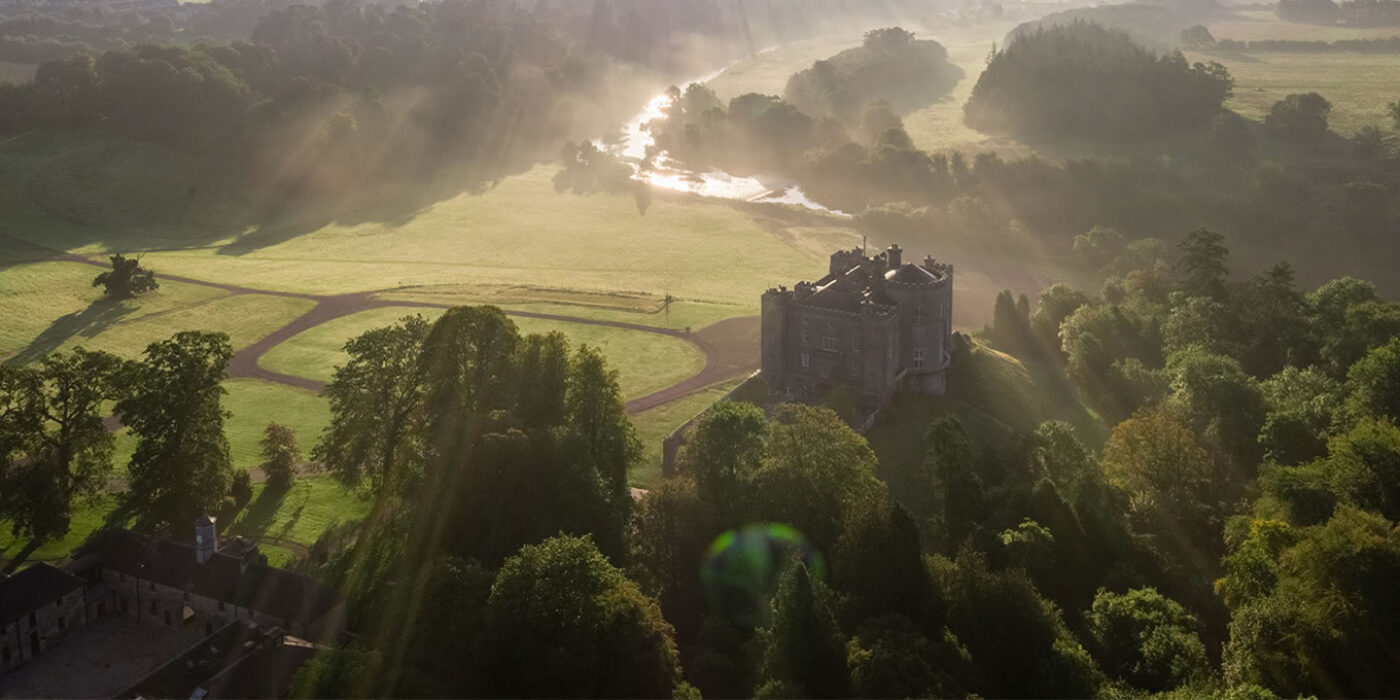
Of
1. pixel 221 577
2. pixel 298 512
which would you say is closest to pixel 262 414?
pixel 298 512

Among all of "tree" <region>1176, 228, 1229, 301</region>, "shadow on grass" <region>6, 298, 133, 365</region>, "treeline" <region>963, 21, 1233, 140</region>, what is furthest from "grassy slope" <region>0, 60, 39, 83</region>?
"tree" <region>1176, 228, 1229, 301</region>

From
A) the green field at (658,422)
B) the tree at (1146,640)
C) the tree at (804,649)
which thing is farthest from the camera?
the green field at (658,422)

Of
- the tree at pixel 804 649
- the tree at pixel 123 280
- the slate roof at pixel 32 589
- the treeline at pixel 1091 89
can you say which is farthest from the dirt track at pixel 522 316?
the treeline at pixel 1091 89

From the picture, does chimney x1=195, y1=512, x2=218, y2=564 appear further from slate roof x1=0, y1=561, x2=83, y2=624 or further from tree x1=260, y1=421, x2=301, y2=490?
tree x1=260, y1=421, x2=301, y2=490

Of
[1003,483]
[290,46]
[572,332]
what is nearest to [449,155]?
[290,46]

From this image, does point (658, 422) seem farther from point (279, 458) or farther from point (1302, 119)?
point (1302, 119)

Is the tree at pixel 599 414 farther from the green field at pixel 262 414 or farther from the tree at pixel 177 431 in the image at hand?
the green field at pixel 262 414
